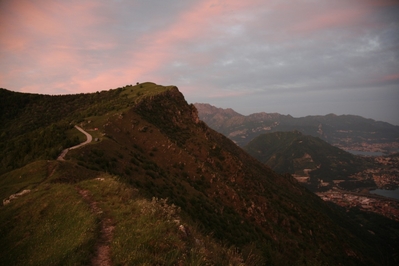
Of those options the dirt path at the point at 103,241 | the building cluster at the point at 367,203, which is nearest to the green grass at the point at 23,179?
the dirt path at the point at 103,241

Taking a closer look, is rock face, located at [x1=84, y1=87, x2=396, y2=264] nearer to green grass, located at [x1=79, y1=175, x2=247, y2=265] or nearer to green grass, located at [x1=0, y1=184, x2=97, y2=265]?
green grass, located at [x1=0, y1=184, x2=97, y2=265]

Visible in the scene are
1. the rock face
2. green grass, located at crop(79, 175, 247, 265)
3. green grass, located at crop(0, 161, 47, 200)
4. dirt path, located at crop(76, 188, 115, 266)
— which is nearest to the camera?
green grass, located at crop(79, 175, 247, 265)

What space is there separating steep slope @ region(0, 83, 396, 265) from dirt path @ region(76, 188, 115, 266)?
28cm

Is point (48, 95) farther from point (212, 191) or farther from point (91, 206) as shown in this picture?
point (91, 206)

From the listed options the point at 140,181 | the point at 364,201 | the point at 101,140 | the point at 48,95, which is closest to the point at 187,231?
the point at 140,181

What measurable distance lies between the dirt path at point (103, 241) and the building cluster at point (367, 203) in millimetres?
202731

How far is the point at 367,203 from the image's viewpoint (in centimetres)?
16862

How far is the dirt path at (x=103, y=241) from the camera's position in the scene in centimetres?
740

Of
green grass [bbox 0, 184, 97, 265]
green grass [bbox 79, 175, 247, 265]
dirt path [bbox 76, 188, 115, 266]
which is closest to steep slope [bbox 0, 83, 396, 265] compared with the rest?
green grass [bbox 79, 175, 247, 265]

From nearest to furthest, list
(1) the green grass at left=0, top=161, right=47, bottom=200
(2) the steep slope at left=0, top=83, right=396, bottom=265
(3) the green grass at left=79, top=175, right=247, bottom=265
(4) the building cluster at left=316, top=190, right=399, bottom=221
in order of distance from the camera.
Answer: (3) the green grass at left=79, top=175, right=247, bottom=265, (2) the steep slope at left=0, top=83, right=396, bottom=265, (1) the green grass at left=0, top=161, right=47, bottom=200, (4) the building cluster at left=316, top=190, right=399, bottom=221

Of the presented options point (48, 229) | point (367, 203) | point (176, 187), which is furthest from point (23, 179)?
point (367, 203)

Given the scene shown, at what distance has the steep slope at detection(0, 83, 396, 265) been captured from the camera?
11.2 meters

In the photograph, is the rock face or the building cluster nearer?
the rock face

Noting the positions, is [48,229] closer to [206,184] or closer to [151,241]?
[151,241]
